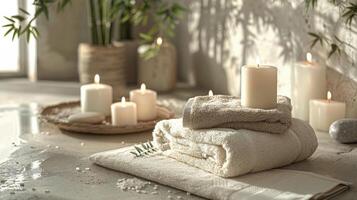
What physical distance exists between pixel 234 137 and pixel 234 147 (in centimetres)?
2

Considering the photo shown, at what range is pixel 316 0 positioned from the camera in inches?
63.2

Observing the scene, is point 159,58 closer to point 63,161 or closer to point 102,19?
point 102,19

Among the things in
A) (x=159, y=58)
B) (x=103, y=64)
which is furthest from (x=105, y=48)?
(x=159, y=58)

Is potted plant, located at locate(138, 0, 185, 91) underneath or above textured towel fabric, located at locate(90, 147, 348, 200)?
above

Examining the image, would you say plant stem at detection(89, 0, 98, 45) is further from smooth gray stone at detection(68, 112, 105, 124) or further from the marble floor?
smooth gray stone at detection(68, 112, 105, 124)

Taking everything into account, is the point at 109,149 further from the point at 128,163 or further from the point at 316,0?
the point at 316,0

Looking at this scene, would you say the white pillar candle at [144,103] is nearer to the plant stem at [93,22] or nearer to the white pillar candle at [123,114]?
the white pillar candle at [123,114]

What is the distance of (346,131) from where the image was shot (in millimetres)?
1496

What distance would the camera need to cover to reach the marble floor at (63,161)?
120 centimetres

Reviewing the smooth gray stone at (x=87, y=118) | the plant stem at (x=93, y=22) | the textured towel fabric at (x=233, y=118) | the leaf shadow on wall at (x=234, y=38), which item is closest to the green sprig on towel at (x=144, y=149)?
the textured towel fabric at (x=233, y=118)

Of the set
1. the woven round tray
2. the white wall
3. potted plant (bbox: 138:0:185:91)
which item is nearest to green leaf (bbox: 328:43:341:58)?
the white wall

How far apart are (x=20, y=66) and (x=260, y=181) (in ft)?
4.08

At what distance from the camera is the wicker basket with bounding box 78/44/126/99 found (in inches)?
77.4

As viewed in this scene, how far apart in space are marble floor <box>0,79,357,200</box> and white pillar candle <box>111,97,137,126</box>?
0.14 ft
